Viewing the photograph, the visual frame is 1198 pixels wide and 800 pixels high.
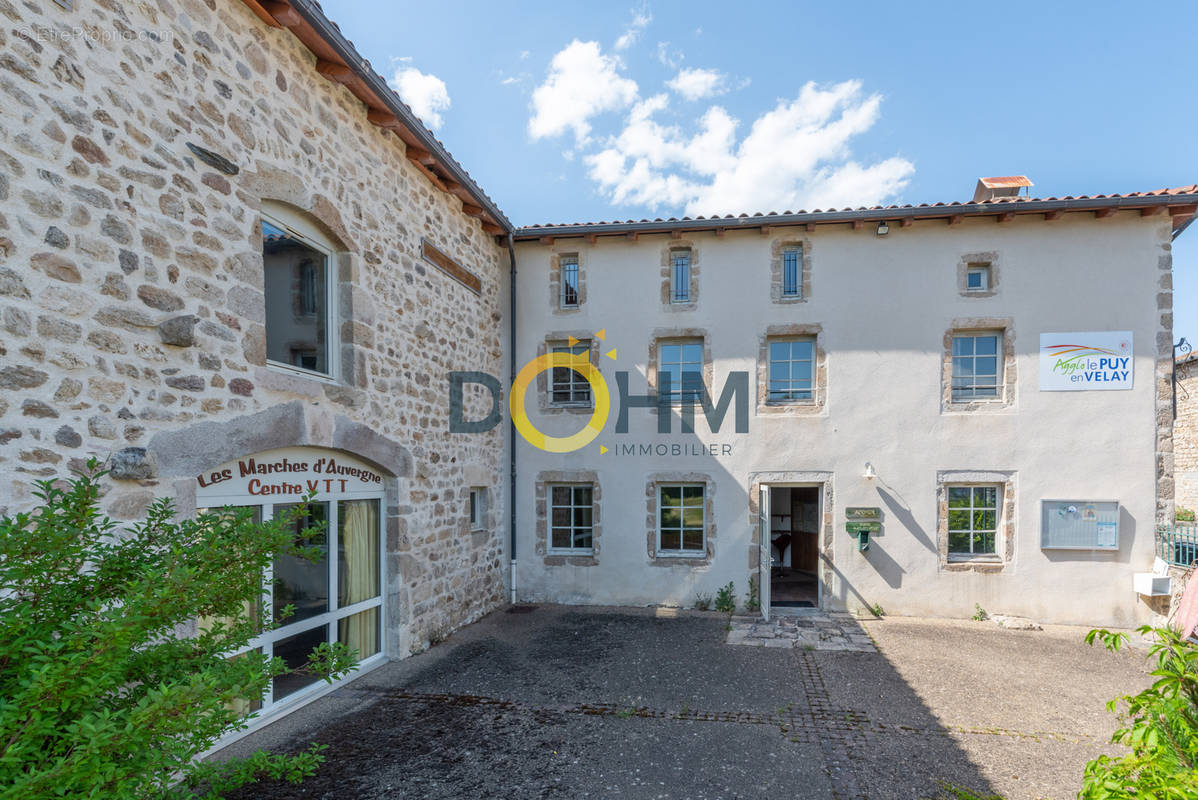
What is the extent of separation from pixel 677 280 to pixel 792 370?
2035 millimetres

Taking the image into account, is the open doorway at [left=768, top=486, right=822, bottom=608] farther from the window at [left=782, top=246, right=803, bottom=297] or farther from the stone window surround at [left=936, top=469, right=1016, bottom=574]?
the window at [left=782, top=246, right=803, bottom=297]

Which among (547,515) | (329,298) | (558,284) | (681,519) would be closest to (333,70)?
(329,298)

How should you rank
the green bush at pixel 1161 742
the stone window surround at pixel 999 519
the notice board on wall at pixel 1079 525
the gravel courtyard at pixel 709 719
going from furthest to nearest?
the stone window surround at pixel 999 519 < the notice board on wall at pixel 1079 525 < the gravel courtyard at pixel 709 719 < the green bush at pixel 1161 742

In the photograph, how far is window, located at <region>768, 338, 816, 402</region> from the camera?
25.8 ft

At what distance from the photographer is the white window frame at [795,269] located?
7.84m

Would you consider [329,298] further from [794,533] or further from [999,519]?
[794,533]

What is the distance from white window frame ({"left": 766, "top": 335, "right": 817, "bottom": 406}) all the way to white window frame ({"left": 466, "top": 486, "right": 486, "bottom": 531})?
4.11 m

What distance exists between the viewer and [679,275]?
8133 millimetres

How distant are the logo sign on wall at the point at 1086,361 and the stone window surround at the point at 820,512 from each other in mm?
3025

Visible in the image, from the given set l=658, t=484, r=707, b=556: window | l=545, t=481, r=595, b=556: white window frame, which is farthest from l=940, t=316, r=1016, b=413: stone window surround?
l=545, t=481, r=595, b=556: white window frame

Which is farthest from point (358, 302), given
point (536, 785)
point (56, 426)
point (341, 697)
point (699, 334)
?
point (699, 334)

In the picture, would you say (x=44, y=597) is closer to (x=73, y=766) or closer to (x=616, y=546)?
(x=73, y=766)

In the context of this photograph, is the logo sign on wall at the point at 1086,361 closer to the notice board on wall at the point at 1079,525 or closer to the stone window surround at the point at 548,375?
the notice board on wall at the point at 1079,525

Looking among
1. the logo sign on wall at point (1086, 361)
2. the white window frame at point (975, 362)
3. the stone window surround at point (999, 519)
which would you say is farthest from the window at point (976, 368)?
the stone window surround at point (999, 519)
